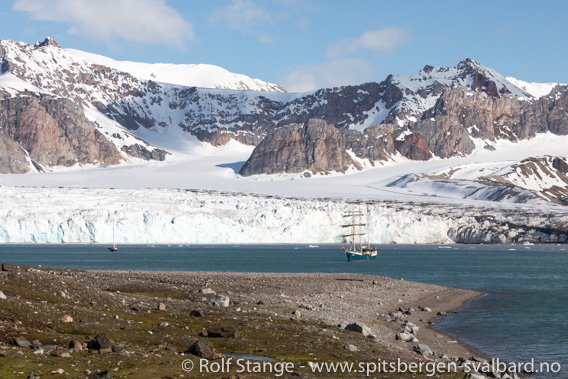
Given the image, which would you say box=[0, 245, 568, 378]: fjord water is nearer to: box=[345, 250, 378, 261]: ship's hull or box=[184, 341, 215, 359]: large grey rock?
box=[345, 250, 378, 261]: ship's hull

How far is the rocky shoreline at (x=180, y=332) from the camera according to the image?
2020 centimetres

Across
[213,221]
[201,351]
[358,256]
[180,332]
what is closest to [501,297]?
[180,332]

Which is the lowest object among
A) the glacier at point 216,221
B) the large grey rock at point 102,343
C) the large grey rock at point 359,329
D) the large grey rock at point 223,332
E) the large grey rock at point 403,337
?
the large grey rock at point 403,337

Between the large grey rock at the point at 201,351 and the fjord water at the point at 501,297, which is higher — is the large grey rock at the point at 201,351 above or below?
above

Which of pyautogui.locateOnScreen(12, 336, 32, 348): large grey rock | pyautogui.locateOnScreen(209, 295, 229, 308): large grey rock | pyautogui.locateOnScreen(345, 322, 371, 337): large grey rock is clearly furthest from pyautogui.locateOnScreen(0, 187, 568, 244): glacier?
pyautogui.locateOnScreen(12, 336, 32, 348): large grey rock

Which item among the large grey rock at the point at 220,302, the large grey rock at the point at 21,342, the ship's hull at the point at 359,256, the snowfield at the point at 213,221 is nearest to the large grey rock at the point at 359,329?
the large grey rock at the point at 220,302

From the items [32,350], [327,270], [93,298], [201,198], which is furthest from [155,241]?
[32,350]

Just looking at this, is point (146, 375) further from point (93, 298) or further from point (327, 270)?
point (327, 270)

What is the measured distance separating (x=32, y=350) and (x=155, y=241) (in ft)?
399

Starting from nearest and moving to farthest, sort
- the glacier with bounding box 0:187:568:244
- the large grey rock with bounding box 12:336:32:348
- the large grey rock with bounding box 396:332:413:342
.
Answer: the large grey rock with bounding box 12:336:32:348 → the large grey rock with bounding box 396:332:413:342 → the glacier with bounding box 0:187:568:244

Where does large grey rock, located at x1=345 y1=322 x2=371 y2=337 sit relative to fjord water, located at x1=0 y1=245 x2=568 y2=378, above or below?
above

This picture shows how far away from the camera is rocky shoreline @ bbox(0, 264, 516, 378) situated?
66.3 ft

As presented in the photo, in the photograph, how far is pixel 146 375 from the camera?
19.0 meters

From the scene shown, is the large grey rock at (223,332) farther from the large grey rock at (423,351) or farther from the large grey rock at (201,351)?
the large grey rock at (423,351)
